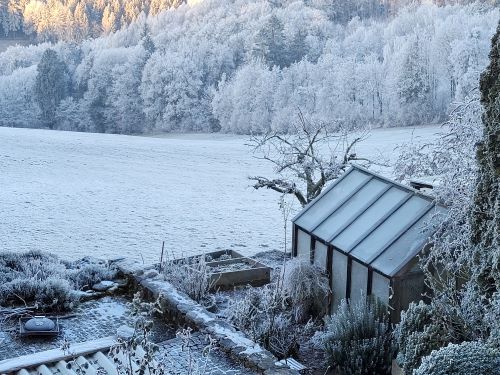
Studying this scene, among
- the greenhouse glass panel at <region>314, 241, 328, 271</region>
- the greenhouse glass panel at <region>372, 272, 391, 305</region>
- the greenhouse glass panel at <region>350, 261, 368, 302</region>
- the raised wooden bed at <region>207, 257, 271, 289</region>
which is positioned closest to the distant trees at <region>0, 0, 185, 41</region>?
the raised wooden bed at <region>207, 257, 271, 289</region>

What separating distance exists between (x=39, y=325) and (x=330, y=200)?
159 inches

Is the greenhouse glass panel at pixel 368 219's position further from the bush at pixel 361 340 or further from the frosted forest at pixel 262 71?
the frosted forest at pixel 262 71

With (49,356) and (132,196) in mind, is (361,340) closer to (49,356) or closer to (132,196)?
(49,356)

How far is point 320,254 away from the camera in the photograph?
27.6 feet

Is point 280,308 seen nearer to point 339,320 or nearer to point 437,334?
point 339,320

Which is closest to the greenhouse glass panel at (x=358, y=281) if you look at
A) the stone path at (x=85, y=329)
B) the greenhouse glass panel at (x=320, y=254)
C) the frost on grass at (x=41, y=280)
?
the greenhouse glass panel at (x=320, y=254)

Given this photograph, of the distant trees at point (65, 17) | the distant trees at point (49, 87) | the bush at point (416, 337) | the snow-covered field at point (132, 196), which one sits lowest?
the snow-covered field at point (132, 196)

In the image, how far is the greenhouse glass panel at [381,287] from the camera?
7.10 meters

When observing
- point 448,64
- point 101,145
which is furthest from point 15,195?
point 448,64

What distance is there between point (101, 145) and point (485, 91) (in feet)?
83.0

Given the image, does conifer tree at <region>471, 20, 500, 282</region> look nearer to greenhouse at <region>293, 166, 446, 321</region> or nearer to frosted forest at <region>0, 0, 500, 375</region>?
frosted forest at <region>0, 0, 500, 375</region>

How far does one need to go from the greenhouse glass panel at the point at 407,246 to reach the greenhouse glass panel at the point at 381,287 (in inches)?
4.1

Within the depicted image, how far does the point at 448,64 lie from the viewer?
3709 centimetres

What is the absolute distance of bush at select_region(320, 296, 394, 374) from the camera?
6.74m
